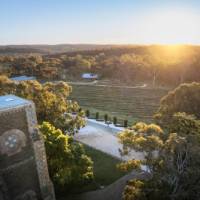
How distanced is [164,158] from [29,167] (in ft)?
19.3

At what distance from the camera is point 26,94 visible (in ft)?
74.6

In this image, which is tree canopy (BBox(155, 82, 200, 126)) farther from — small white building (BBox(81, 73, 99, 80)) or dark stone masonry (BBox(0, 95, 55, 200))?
small white building (BBox(81, 73, 99, 80))

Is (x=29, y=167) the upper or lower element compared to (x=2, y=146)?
lower

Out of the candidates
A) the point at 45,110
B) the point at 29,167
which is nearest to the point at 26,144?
the point at 29,167

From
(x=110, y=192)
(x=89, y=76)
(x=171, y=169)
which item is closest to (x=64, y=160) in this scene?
(x=110, y=192)

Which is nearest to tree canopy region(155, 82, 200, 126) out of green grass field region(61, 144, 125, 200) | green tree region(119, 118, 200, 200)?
green grass field region(61, 144, 125, 200)

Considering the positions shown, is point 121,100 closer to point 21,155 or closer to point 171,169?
point 21,155

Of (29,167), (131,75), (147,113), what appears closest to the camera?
(29,167)

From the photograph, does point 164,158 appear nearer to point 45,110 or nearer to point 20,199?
point 20,199

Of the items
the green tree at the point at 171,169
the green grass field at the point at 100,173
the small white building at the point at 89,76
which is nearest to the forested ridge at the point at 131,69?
the small white building at the point at 89,76

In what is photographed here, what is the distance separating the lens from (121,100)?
42.9m

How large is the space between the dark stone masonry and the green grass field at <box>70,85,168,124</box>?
1918 cm

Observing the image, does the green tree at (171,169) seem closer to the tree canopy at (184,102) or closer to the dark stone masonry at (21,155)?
the dark stone masonry at (21,155)

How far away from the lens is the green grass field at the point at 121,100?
3609cm
